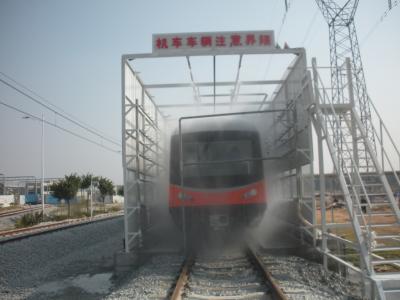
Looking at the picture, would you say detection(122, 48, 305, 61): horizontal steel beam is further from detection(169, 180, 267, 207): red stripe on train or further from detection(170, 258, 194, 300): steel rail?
detection(170, 258, 194, 300): steel rail

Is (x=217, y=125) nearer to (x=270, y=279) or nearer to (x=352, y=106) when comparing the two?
(x=352, y=106)

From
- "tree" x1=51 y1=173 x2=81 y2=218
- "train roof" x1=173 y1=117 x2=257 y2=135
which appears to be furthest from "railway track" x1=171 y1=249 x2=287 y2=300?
"tree" x1=51 y1=173 x2=81 y2=218

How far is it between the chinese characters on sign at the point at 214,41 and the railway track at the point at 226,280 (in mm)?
4787

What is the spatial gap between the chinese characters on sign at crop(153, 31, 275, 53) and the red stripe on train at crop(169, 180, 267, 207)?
334 centimetres

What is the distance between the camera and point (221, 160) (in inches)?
373

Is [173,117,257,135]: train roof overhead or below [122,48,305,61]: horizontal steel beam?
below

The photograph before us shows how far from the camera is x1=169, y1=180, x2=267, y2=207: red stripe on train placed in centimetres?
909

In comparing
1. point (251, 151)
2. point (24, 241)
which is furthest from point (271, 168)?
point (24, 241)

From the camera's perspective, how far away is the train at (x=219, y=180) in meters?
9.09

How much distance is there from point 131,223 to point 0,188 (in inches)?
2892

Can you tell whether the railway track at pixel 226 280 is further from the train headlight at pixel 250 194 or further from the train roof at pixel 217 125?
the train roof at pixel 217 125

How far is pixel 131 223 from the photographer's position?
9.02 m

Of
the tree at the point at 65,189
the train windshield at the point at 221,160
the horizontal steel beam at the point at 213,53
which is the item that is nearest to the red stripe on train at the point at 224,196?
the train windshield at the point at 221,160

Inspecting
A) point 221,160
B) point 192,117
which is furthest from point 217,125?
point 192,117
